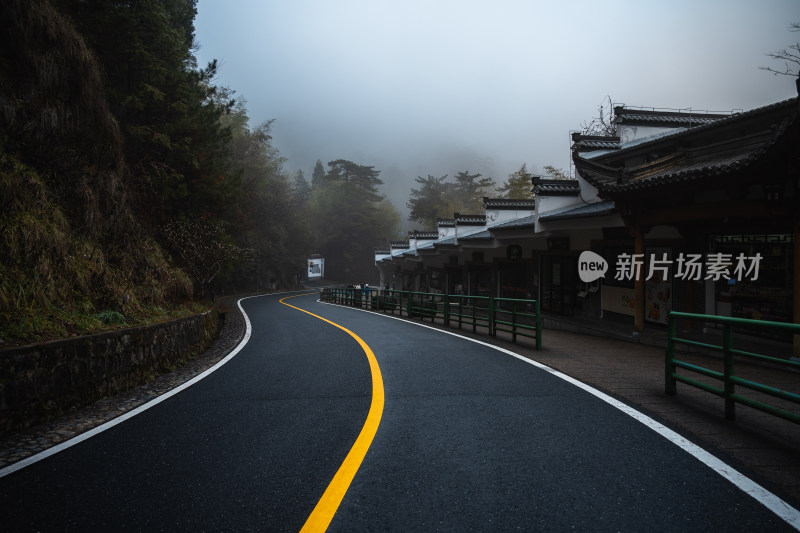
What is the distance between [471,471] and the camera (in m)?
3.14

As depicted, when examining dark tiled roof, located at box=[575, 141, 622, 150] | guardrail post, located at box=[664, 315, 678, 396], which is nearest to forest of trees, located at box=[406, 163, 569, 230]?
dark tiled roof, located at box=[575, 141, 622, 150]

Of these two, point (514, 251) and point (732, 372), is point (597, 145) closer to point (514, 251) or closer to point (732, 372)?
point (514, 251)

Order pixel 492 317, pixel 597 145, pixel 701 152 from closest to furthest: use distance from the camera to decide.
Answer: pixel 492 317
pixel 701 152
pixel 597 145

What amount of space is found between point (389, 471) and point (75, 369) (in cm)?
427

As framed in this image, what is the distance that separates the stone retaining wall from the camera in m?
4.07

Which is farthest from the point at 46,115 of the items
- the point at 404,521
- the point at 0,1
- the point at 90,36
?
the point at 404,521

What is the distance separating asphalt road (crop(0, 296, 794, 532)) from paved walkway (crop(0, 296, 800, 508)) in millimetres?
390

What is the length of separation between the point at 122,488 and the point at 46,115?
9.75m

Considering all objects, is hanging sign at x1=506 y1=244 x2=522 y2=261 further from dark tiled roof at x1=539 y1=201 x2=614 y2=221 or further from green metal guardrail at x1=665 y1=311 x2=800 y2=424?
green metal guardrail at x1=665 y1=311 x2=800 y2=424

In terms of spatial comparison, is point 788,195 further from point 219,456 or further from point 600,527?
point 219,456

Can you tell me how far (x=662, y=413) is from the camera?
465 centimetres

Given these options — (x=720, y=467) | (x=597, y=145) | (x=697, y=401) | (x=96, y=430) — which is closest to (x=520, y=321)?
(x=597, y=145)

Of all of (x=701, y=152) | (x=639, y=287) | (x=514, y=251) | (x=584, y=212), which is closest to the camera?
(x=639, y=287)

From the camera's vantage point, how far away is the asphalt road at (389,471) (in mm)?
2512
